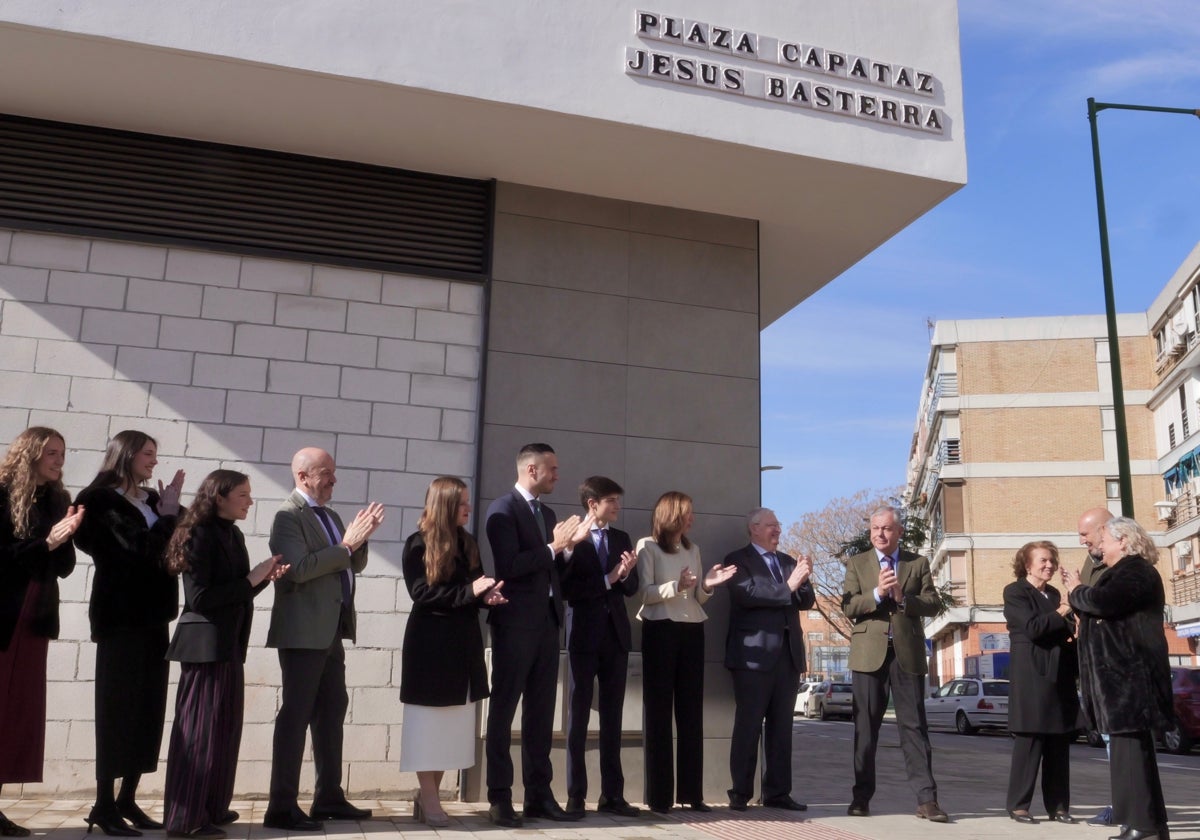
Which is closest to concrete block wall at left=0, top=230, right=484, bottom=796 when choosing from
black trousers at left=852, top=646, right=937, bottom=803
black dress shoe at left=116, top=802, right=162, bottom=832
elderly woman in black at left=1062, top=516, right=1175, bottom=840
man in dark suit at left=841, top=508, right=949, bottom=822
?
black dress shoe at left=116, top=802, right=162, bottom=832

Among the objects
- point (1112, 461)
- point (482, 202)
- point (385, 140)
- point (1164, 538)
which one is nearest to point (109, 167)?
point (385, 140)

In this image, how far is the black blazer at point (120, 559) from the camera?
17.5 feet

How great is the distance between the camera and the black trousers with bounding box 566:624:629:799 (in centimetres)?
660

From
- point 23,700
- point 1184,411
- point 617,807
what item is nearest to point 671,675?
point 617,807

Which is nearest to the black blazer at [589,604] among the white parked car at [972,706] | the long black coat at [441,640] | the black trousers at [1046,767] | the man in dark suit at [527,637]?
the man in dark suit at [527,637]

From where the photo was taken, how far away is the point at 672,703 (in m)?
7.06

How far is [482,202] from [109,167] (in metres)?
2.64

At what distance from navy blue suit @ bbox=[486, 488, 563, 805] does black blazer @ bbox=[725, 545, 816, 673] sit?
4.84 ft

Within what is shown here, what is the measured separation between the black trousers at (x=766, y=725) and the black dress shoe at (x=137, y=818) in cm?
352

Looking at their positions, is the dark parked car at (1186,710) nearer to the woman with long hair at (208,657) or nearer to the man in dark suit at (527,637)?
the man in dark suit at (527,637)

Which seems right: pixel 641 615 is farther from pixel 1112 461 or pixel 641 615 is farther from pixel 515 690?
pixel 1112 461

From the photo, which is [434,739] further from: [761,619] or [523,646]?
[761,619]

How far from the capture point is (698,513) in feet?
27.1

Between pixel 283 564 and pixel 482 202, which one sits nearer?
pixel 283 564
